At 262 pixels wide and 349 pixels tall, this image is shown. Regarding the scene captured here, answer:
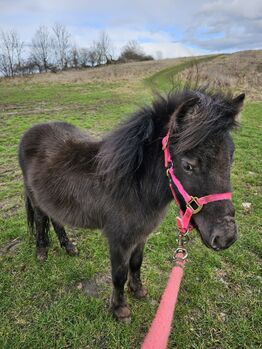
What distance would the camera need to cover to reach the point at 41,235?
13.1ft

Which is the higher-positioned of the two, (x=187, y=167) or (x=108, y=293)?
(x=187, y=167)

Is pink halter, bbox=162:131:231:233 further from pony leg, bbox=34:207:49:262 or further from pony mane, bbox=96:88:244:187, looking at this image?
pony leg, bbox=34:207:49:262

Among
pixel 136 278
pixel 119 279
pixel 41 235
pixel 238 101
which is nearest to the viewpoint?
pixel 238 101

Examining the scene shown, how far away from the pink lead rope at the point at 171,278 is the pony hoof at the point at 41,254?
2498mm

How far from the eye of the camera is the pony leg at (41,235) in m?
3.96

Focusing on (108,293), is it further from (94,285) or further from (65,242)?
(65,242)

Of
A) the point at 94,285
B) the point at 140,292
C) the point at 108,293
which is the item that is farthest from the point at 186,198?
the point at 94,285

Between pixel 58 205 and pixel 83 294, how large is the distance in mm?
1244

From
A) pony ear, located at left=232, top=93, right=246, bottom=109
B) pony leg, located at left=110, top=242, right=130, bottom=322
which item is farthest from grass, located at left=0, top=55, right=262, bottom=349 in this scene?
pony ear, located at left=232, top=93, right=246, bottom=109

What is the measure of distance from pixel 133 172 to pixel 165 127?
0.53 metres

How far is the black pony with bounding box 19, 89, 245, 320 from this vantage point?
6.76 feet

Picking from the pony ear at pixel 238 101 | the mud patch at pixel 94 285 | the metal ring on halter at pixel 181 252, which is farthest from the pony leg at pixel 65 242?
the pony ear at pixel 238 101

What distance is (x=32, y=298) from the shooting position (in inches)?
135

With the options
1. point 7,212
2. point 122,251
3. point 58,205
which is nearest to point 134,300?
point 122,251
